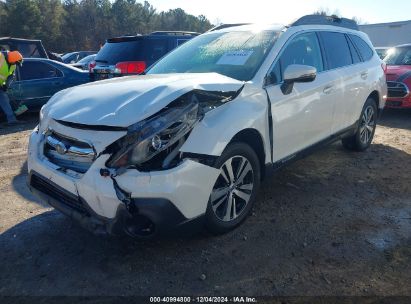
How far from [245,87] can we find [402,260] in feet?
6.08

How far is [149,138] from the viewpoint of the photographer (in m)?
2.61

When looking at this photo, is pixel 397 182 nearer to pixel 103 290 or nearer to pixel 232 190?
pixel 232 190

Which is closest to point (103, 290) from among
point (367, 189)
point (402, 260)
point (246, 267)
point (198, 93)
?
point (246, 267)

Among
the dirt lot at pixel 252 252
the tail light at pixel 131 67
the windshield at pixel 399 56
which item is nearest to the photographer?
the dirt lot at pixel 252 252

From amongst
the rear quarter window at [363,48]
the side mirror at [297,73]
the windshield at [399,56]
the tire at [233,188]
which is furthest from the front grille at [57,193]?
the windshield at [399,56]

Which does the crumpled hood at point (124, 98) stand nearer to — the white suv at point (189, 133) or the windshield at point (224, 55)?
the white suv at point (189, 133)

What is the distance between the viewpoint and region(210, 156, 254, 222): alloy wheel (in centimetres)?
315

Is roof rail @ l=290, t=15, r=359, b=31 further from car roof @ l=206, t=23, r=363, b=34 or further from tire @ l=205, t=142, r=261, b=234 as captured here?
tire @ l=205, t=142, r=261, b=234

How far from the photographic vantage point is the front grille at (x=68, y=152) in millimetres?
2752

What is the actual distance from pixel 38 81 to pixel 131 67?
2.39m

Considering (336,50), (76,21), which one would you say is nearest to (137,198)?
(336,50)

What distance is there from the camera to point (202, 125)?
112 inches

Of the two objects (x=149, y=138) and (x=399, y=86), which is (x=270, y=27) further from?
(x=399, y=86)

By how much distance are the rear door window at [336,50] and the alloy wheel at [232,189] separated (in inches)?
78.0
